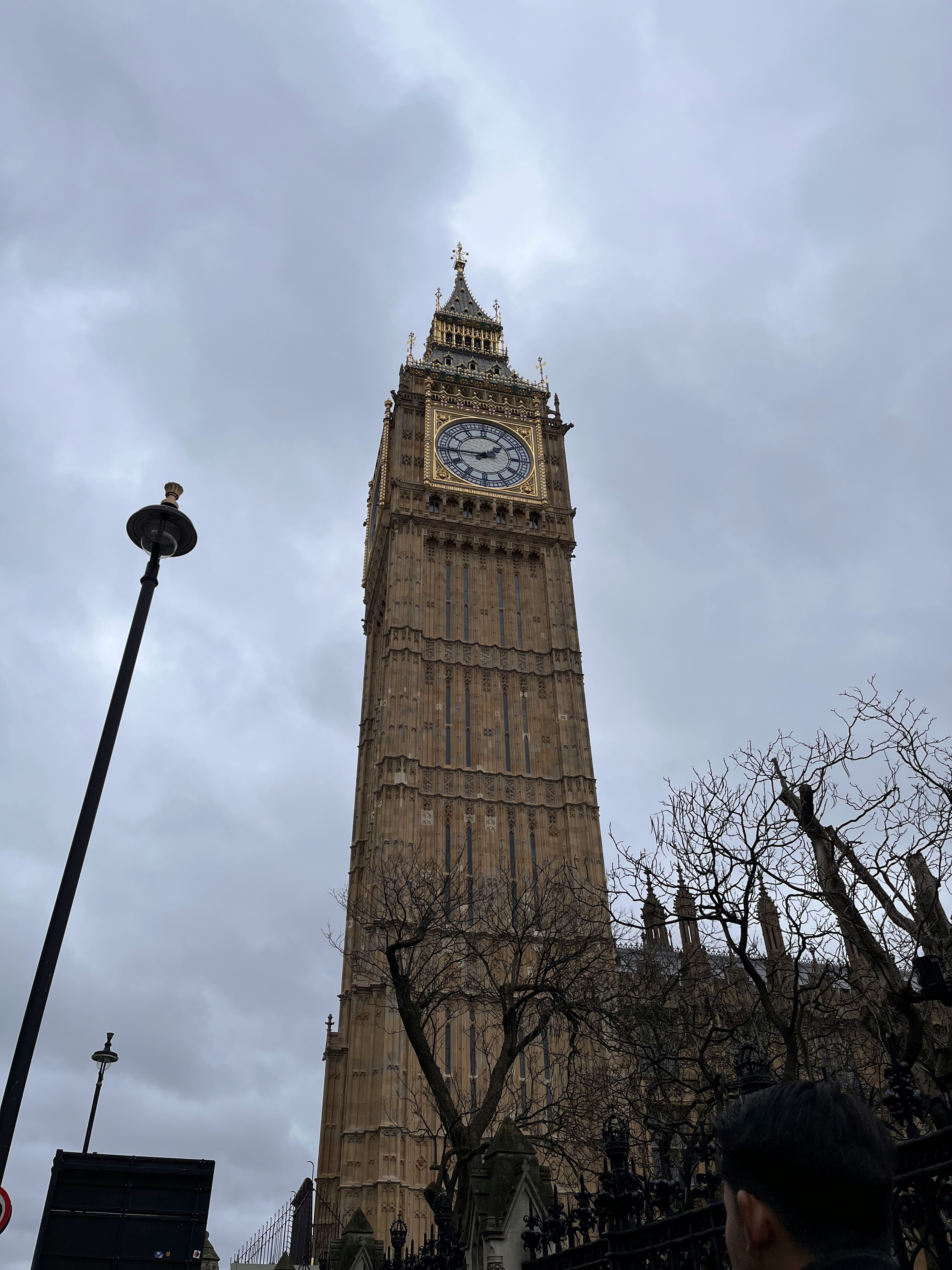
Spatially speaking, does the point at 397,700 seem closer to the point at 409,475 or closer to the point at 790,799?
the point at 409,475

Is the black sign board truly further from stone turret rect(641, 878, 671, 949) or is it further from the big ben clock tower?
the big ben clock tower

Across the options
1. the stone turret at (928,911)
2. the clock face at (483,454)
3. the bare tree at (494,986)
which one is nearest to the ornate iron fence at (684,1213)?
the stone turret at (928,911)

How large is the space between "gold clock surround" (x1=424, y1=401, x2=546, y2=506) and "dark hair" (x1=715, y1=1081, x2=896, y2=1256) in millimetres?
49421

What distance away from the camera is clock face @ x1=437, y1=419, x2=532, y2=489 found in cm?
5234

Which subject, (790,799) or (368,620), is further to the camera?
(368,620)

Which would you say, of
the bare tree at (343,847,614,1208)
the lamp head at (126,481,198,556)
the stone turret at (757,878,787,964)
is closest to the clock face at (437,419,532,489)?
the bare tree at (343,847,614,1208)

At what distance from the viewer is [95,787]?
7.58 meters

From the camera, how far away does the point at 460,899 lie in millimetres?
18766

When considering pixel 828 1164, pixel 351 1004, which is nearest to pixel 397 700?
pixel 351 1004

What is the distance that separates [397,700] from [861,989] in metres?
33.6

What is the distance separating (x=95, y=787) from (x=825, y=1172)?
677 cm

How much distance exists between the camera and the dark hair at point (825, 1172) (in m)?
1.94

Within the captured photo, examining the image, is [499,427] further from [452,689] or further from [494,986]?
[494,986]

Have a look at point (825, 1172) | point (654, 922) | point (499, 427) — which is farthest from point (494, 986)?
point (499, 427)
